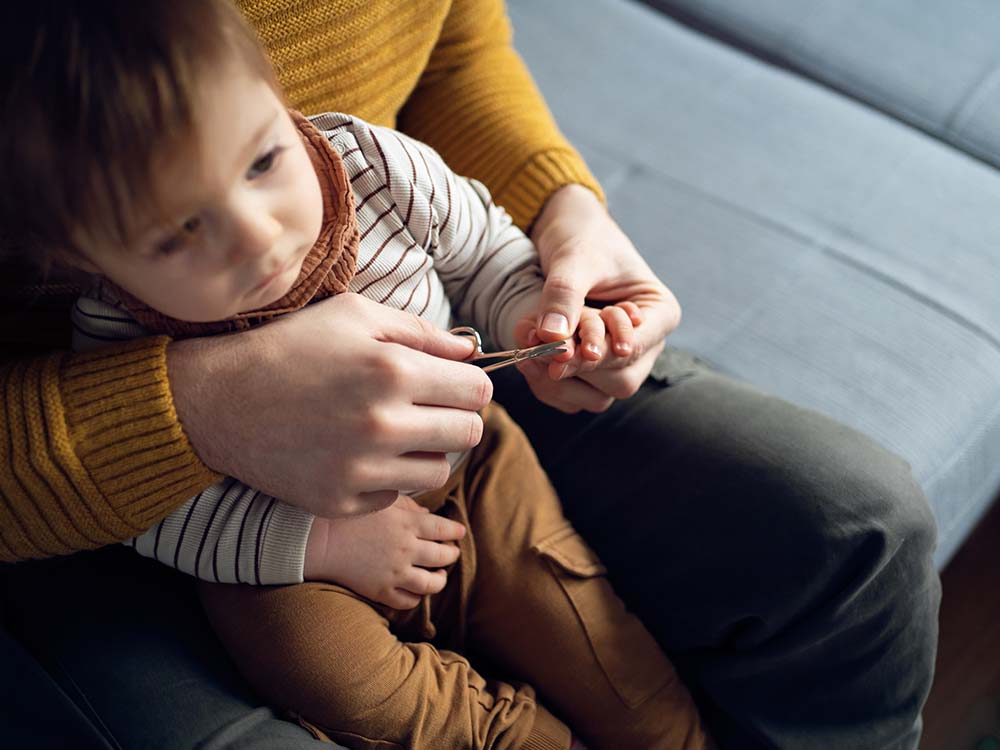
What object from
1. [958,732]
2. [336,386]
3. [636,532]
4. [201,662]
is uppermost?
[336,386]

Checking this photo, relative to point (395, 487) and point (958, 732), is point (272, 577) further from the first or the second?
point (958, 732)

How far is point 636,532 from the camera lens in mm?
823

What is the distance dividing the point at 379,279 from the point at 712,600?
39 cm

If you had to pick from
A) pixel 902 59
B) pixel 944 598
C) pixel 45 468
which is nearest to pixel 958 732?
pixel 944 598

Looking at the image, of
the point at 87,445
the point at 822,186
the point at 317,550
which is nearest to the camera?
the point at 87,445

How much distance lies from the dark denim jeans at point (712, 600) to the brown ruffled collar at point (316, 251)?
0.22m

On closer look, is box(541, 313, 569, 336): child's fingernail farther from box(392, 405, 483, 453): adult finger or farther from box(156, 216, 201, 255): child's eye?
box(156, 216, 201, 255): child's eye

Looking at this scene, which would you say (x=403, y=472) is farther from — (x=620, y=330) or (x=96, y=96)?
(x=96, y=96)

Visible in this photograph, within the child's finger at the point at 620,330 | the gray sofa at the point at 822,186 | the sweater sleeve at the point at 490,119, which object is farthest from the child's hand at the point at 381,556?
the gray sofa at the point at 822,186

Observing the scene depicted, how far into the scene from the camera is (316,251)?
678 millimetres

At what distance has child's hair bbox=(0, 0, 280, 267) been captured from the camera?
511 millimetres

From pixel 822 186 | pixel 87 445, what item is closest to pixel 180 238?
pixel 87 445

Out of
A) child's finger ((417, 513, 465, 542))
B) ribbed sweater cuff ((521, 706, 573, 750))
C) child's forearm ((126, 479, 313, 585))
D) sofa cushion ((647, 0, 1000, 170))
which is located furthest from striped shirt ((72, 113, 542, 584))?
sofa cushion ((647, 0, 1000, 170))

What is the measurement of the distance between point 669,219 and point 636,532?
50 cm
